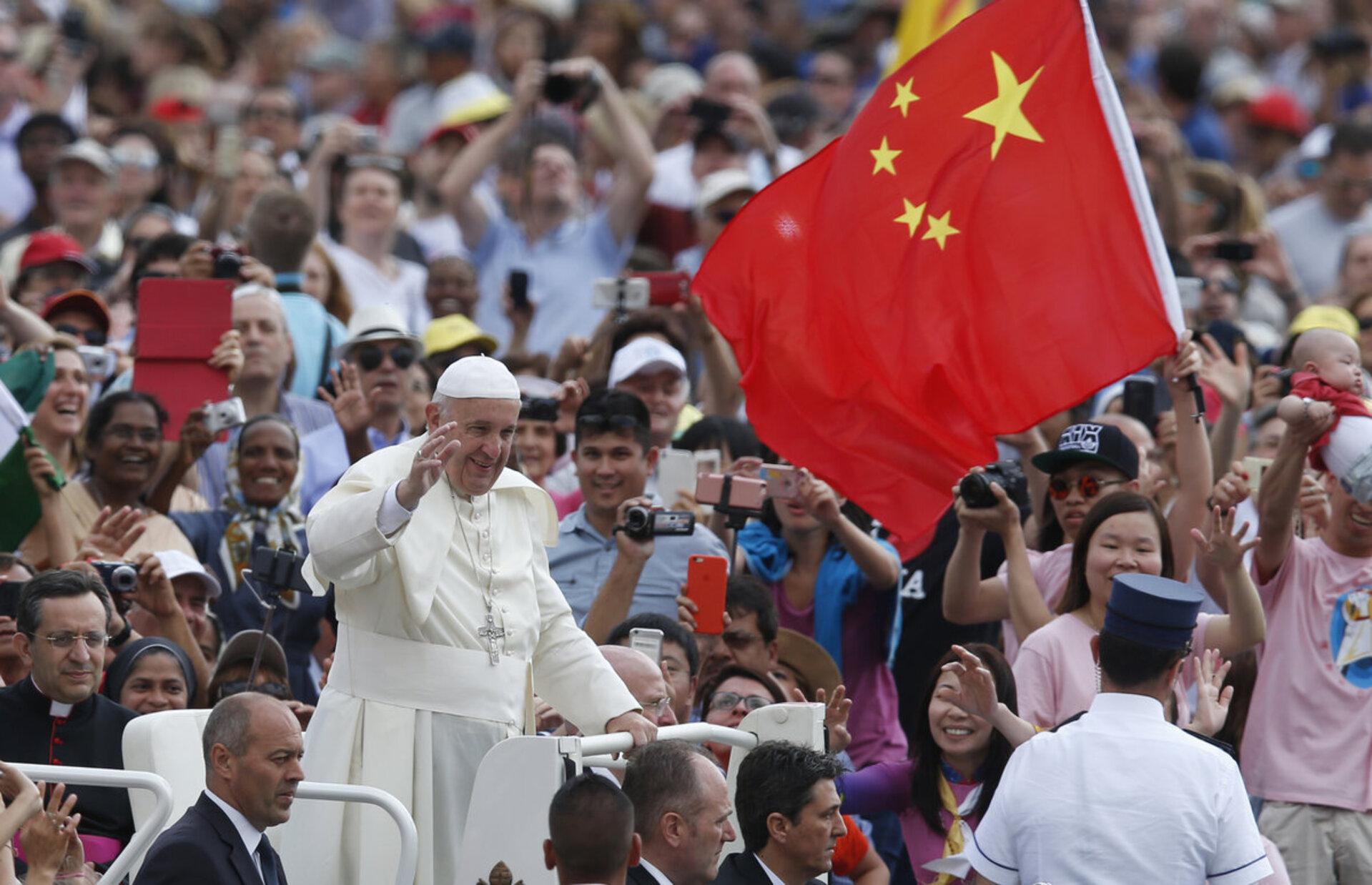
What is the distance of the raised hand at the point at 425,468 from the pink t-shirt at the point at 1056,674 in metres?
2.55

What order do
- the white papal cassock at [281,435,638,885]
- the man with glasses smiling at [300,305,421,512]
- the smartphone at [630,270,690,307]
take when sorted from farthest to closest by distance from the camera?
the smartphone at [630,270,690,307] < the man with glasses smiling at [300,305,421,512] < the white papal cassock at [281,435,638,885]

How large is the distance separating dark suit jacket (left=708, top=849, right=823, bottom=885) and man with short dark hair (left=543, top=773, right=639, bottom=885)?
2.76ft

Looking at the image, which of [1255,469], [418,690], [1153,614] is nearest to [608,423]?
[1255,469]

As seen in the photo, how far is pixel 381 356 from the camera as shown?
11.1 meters

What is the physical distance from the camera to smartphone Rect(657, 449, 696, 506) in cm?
1002

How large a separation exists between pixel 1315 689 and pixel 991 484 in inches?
54.4

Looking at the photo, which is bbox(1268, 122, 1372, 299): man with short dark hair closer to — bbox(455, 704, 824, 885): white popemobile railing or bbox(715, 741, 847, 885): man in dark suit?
bbox(715, 741, 847, 885): man in dark suit

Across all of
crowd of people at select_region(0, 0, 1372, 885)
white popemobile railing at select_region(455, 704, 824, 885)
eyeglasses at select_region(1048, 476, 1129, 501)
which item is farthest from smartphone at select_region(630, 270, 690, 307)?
white popemobile railing at select_region(455, 704, 824, 885)

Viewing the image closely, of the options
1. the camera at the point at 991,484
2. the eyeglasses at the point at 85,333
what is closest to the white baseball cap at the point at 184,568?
the eyeglasses at the point at 85,333

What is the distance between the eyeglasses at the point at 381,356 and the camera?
11.1m

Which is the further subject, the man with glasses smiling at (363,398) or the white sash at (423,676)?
the man with glasses smiling at (363,398)

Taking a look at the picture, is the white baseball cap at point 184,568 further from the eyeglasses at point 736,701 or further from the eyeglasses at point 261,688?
the eyeglasses at point 736,701

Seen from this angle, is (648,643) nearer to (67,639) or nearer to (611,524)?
(611,524)

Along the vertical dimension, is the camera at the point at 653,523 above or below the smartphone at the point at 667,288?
below
